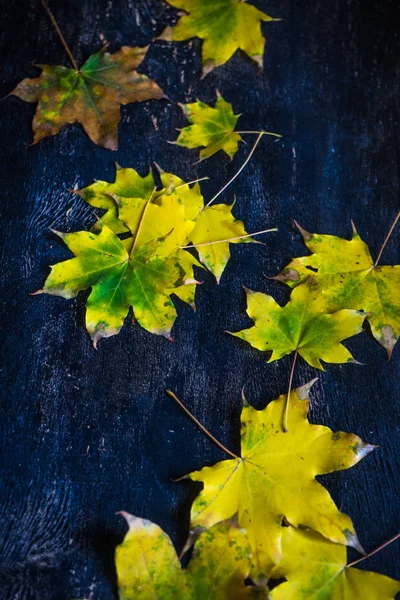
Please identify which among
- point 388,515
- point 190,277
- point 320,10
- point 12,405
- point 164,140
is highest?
point 320,10

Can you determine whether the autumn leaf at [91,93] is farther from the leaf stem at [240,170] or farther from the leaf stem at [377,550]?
the leaf stem at [377,550]

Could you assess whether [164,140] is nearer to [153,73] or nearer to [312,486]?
[153,73]

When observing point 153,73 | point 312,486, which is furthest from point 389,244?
point 153,73

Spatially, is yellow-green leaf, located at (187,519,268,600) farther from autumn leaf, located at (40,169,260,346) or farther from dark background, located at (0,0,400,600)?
autumn leaf, located at (40,169,260,346)

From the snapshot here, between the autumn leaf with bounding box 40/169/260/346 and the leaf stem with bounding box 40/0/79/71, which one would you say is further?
the leaf stem with bounding box 40/0/79/71

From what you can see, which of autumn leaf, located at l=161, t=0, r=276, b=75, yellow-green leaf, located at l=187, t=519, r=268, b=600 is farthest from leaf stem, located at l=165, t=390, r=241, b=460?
autumn leaf, located at l=161, t=0, r=276, b=75

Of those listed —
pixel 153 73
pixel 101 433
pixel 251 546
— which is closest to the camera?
pixel 251 546

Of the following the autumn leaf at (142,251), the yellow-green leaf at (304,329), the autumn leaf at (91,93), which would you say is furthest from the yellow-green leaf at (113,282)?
the autumn leaf at (91,93)
